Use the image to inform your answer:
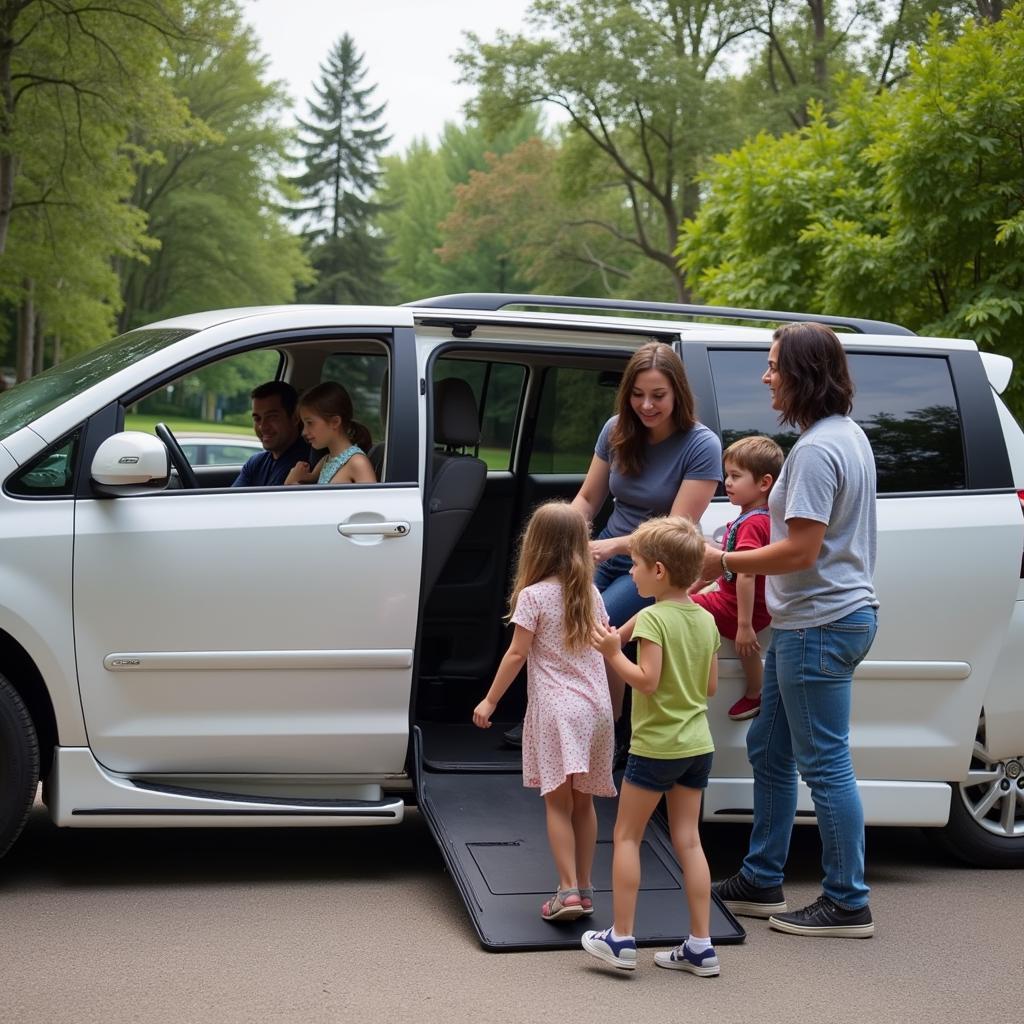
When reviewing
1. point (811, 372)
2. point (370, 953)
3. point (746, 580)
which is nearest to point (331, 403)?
point (746, 580)

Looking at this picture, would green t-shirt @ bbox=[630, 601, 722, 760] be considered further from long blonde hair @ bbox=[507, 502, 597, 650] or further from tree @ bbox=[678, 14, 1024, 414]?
tree @ bbox=[678, 14, 1024, 414]

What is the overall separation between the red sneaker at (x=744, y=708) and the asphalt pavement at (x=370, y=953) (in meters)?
0.70

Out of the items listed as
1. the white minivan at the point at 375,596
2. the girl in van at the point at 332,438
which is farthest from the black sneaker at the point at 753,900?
the girl in van at the point at 332,438

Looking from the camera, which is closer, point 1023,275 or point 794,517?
point 794,517

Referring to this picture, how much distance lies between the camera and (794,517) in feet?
14.3

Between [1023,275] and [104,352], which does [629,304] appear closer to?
[104,352]

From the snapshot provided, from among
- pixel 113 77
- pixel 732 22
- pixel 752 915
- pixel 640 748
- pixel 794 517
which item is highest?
pixel 732 22

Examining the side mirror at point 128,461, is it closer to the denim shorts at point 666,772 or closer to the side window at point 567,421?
the denim shorts at point 666,772

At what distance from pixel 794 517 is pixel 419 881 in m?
1.90

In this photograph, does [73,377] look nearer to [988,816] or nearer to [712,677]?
[712,677]

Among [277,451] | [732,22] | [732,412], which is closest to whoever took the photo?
[732,412]

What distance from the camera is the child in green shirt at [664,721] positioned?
4.17 m

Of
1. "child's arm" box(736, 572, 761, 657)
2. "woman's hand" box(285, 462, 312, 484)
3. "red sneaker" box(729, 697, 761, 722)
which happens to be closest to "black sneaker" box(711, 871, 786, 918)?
"red sneaker" box(729, 697, 761, 722)

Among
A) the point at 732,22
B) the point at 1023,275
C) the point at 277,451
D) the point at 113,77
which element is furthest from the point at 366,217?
the point at 277,451
